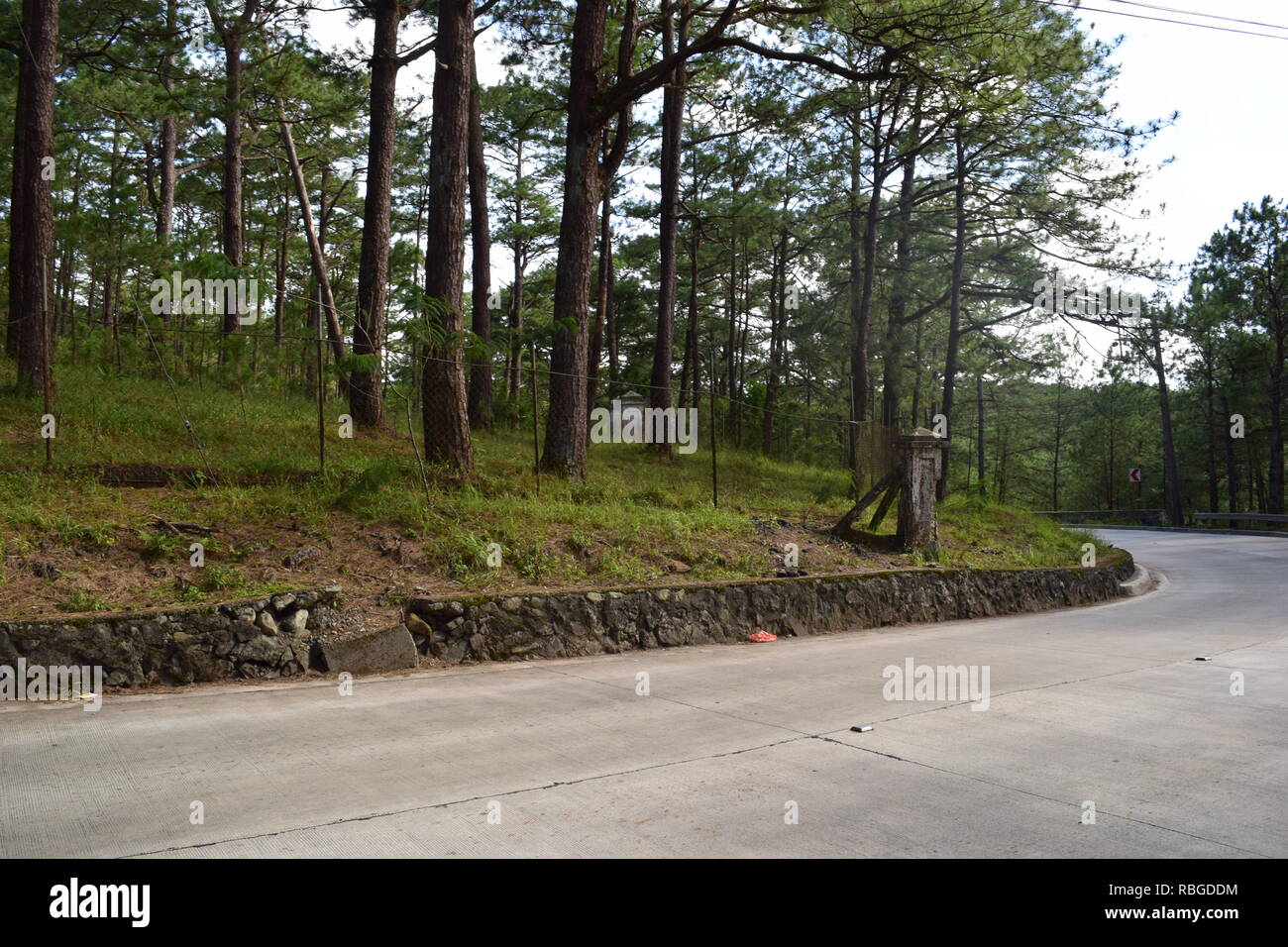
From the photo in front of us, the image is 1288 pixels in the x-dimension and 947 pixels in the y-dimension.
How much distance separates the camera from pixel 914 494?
44.9ft

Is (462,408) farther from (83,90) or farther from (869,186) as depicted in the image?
(869,186)

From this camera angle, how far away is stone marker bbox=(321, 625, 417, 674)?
725 centimetres

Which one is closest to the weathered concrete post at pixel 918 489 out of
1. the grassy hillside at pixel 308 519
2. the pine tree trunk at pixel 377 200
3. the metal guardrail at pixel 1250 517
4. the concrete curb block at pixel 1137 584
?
the grassy hillside at pixel 308 519

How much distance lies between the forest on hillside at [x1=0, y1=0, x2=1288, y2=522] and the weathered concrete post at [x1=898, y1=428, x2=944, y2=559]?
2.81 metres

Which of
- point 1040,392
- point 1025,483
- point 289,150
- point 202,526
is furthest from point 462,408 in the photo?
point 1025,483

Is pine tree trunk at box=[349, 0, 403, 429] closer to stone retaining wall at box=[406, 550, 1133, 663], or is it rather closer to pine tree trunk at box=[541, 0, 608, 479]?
pine tree trunk at box=[541, 0, 608, 479]

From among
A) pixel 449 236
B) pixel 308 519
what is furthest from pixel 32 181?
pixel 308 519

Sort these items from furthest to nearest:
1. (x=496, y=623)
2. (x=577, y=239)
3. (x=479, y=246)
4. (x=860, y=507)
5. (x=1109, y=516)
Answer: (x=1109, y=516), (x=479, y=246), (x=860, y=507), (x=577, y=239), (x=496, y=623)

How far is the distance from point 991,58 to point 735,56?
1018cm

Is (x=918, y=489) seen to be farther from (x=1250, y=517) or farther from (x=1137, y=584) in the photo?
(x=1250, y=517)

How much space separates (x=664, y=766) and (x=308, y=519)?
227 inches

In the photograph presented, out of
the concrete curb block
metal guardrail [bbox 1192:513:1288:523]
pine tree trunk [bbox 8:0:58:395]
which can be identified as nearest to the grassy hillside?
pine tree trunk [bbox 8:0:58:395]

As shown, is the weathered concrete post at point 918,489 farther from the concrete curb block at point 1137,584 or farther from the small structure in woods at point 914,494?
the concrete curb block at point 1137,584

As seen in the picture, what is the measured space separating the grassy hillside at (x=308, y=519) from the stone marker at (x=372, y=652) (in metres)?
0.53
